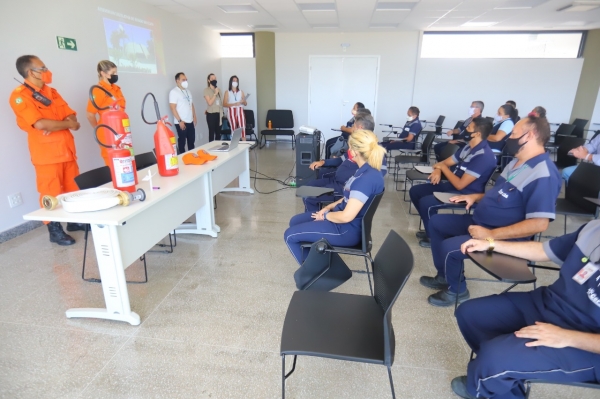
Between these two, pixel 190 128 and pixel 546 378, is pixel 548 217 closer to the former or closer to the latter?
pixel 546 378

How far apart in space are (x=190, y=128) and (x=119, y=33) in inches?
72.0

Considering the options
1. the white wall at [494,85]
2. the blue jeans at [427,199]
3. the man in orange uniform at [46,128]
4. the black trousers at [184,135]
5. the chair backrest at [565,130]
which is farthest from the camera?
the white wall at [494,85]

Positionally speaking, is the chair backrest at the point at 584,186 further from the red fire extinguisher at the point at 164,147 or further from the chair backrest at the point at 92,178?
the chair backrest at the point at 92,178

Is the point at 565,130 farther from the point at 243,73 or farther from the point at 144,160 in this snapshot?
the point at 144,160

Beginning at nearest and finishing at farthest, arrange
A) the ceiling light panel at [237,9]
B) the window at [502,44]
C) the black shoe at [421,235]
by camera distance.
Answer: the black shoe at [421,235]
the ceiling light panel at [237,9]
the window at [502,44]

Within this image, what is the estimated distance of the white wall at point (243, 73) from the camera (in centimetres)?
813

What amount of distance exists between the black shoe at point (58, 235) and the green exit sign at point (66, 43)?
1.99 m

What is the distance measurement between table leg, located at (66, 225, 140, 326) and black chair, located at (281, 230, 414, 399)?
1.07 m

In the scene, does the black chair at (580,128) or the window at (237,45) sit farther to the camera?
the window at (237,45)

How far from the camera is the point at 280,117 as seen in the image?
27.2ft

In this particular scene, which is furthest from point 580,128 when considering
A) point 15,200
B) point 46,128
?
point 15,200

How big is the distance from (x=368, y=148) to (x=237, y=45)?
722cm

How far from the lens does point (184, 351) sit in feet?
5.97

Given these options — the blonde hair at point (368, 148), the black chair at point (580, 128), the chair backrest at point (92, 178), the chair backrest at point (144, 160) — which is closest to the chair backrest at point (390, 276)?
the blonde hair at point (368, 148)
